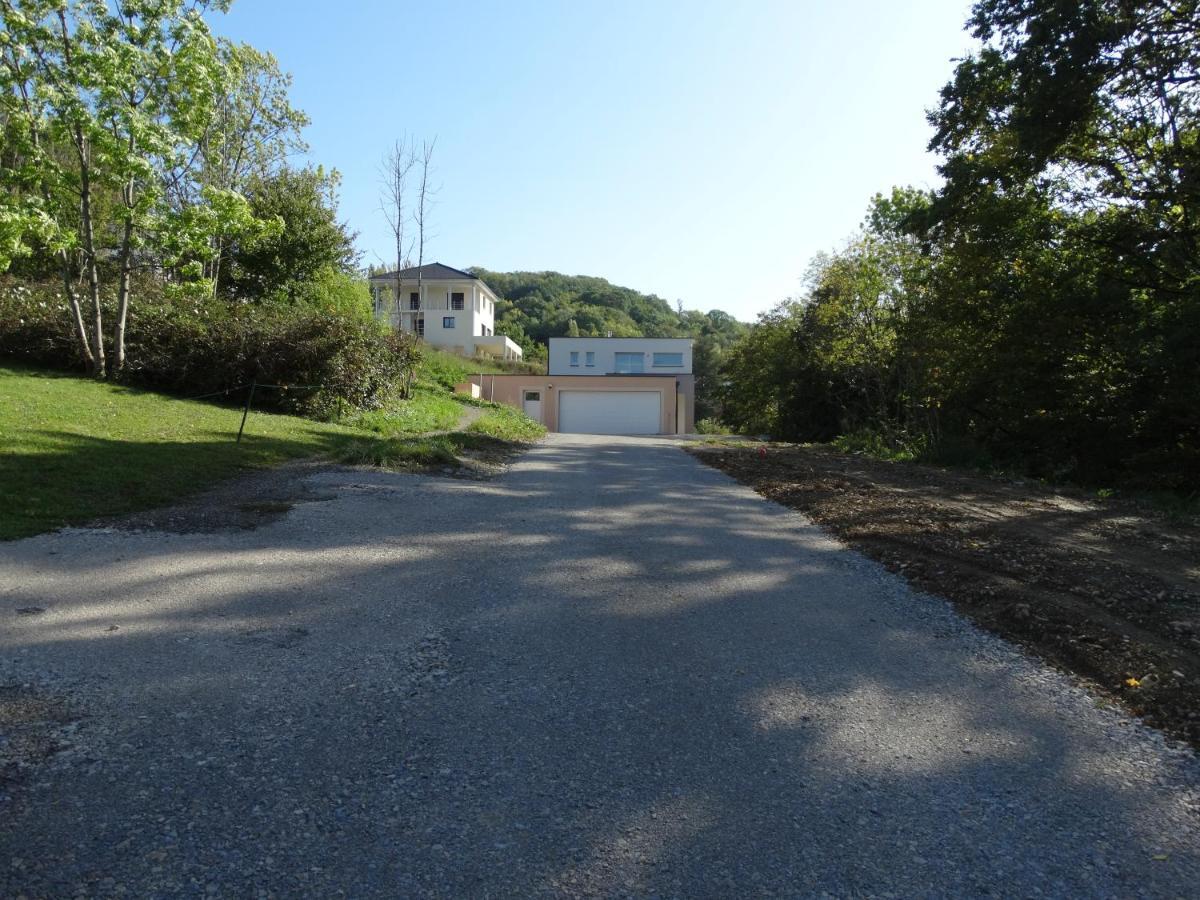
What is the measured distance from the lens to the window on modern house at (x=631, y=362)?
59000mm

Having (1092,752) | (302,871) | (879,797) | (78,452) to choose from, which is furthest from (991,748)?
(78,452)

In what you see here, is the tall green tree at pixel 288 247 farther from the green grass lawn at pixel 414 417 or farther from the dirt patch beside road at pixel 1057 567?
the dirt patch beside road at pixel 1057 567

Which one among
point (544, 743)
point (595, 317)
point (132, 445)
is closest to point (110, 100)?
point (132, 445)

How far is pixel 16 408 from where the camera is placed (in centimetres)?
1245

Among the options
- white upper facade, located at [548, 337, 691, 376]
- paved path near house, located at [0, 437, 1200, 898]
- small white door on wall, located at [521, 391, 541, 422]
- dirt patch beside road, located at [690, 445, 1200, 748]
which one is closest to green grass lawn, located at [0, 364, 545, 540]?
paved path near house, located at [0, 437, 1200, 898]

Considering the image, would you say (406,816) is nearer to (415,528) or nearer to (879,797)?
(879,797)

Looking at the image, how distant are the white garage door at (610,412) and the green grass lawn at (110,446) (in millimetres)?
26058

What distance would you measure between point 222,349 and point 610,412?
87.0 ft

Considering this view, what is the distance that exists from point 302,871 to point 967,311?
62.3ft

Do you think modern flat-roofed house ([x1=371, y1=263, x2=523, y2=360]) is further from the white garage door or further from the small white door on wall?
the white garage door

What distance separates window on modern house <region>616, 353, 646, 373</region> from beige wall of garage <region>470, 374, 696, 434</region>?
15.1 m

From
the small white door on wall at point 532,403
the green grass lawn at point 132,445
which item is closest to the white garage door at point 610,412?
the small white door on wall at point 532,403

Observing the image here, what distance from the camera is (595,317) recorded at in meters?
93.4

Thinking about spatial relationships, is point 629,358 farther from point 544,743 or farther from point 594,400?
point 544,743
